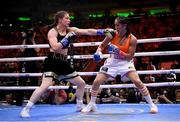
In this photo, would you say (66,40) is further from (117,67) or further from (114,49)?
(117,67)

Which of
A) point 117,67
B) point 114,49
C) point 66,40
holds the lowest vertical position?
point 117,67

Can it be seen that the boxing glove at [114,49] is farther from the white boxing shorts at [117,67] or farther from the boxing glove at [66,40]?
the boxing glove at [66,40]

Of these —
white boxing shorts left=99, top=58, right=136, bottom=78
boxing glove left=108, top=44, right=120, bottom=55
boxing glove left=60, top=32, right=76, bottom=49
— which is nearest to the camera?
boxing glove left=60, top=32, right=76, bottom=49

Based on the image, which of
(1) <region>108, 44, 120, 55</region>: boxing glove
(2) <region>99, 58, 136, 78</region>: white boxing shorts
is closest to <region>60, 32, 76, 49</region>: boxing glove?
(1) <region>108, 44, 120, 55</region>: boxing glove

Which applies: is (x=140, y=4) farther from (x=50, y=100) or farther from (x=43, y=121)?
(x=43, y=121)

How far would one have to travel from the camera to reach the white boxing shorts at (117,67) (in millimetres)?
4141

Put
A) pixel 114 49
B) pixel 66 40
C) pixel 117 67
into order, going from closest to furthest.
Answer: pixel 66 40 < pixel 114 49 < pixel 117 67

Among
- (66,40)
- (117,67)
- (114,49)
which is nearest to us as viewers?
(66,40)

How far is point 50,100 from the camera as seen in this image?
5.68 meters

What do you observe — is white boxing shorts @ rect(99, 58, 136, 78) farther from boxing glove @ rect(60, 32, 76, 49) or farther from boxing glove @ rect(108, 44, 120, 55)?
boxing glove @ rect(60, 32, 76, 49)

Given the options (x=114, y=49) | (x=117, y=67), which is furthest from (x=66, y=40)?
(x=117, y=67)

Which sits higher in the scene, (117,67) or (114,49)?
(114,49)

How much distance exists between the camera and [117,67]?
4.18 meters

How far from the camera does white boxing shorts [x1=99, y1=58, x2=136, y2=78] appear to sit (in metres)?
4.14
